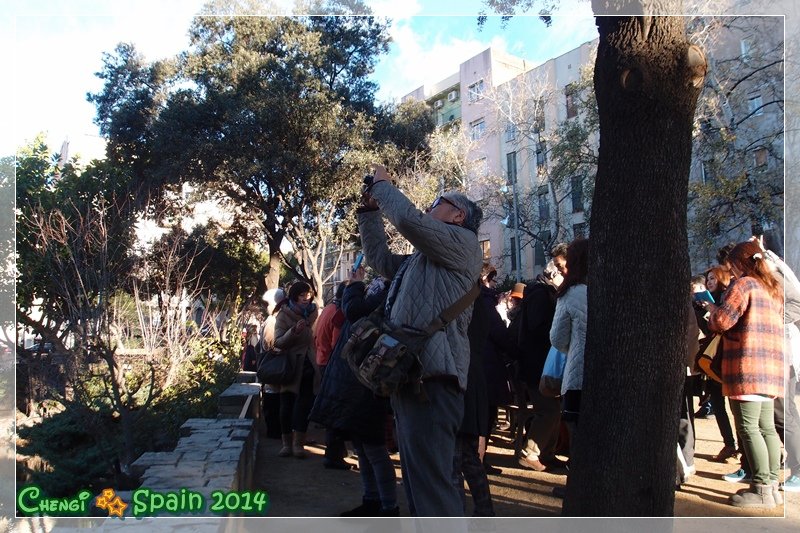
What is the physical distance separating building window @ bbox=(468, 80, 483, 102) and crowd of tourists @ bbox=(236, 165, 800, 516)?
1984 cm

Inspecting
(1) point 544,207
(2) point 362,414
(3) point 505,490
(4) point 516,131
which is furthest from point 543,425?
(1) point 544,207

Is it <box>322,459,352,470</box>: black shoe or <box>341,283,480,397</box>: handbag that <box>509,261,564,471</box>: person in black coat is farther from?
<box>341,283,480,397</box>: handbag

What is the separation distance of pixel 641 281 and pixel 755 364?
85.1 inches

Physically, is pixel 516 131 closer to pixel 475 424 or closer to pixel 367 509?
pixel 367 509

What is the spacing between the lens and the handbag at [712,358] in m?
5.36

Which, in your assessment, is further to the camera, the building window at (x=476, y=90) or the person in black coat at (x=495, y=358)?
the building window at (x=476, y=90)

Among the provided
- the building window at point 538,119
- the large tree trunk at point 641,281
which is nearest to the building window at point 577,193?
the building window at point 538,119

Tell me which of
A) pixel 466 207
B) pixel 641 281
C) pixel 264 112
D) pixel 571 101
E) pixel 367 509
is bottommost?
pixel 367 509

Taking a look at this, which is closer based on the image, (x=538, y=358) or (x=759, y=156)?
(x=538, y=358)

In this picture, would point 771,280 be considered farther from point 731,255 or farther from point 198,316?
point 198,316

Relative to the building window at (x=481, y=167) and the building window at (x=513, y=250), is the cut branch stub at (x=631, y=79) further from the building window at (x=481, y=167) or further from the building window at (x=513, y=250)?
the building window at (x=513, y=250)

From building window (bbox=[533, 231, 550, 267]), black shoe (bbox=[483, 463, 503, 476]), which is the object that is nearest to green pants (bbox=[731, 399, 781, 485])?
black shoe (bbox=[483, 463, 503, 476])

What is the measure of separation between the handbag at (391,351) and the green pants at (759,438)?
265cm

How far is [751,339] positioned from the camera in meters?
4.84
